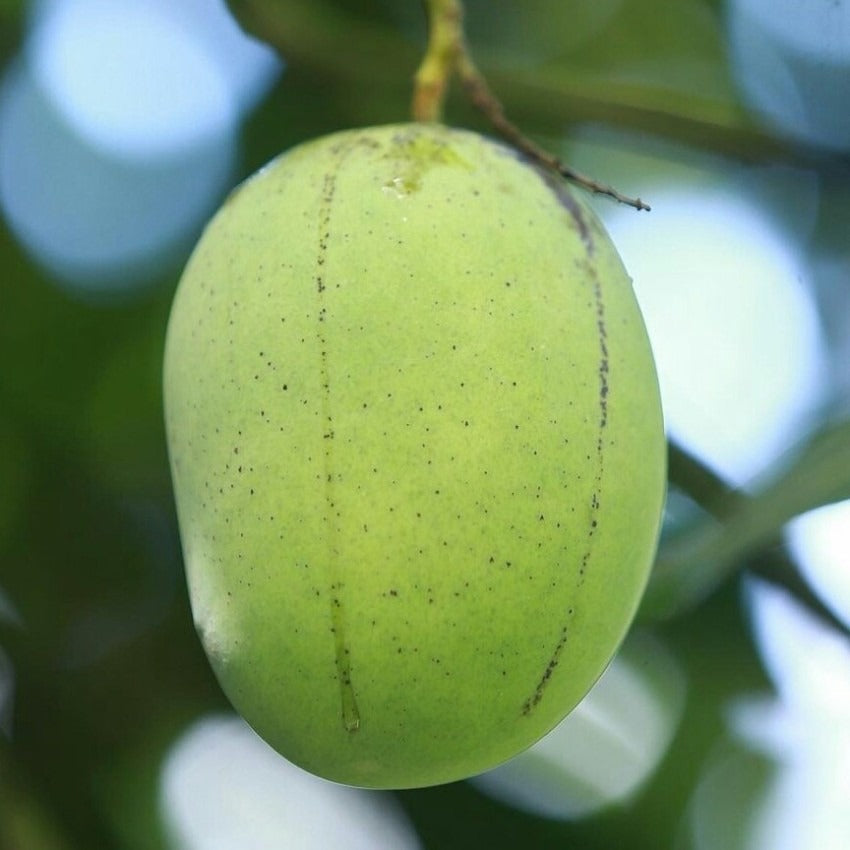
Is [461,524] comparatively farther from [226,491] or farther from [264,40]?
[264,40]

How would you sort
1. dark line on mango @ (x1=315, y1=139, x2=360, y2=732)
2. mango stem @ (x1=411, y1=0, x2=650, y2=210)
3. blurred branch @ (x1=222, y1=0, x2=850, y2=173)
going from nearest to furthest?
dark line on mango @ (x1=315, y1=139, x2=360, y2=732) → mango stem @ (x1=411, y1=0, x2=650, y2=210) → blurred branch @ (x1=222, y1=0, x2=850, y2=173)

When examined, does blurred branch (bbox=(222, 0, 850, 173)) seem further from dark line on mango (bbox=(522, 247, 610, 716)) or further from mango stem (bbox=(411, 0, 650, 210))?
dark line on mango (bbox=(522, 247, 610, 716))

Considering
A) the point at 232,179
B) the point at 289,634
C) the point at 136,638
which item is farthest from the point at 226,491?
the point at 232,179

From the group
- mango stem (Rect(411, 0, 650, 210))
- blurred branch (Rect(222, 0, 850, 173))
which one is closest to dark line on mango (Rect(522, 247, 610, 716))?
mango stem (Rect(411, 0, 650, 210))

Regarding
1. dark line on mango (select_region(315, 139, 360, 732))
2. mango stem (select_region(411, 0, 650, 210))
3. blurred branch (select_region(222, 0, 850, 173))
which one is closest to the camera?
dark line on mango (select_region(315, 139, 360, 732))

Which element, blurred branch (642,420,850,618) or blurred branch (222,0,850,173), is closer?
blurred branch (642,420,850,618)

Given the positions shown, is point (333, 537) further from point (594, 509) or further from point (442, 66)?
point (442, 66)

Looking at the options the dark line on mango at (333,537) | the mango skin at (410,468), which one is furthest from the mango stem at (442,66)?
the dark line on mango at (333,537)

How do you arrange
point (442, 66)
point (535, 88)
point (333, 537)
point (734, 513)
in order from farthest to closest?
point (535, 88) → point (734, 513) → point (442, 66) → point (333, 537)

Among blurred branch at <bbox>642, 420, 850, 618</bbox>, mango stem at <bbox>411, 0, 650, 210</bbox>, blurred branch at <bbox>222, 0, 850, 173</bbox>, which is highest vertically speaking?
mango stem at <bbox>411, 0, 650, 210</bbox>

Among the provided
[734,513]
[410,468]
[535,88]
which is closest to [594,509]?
[410,468]
